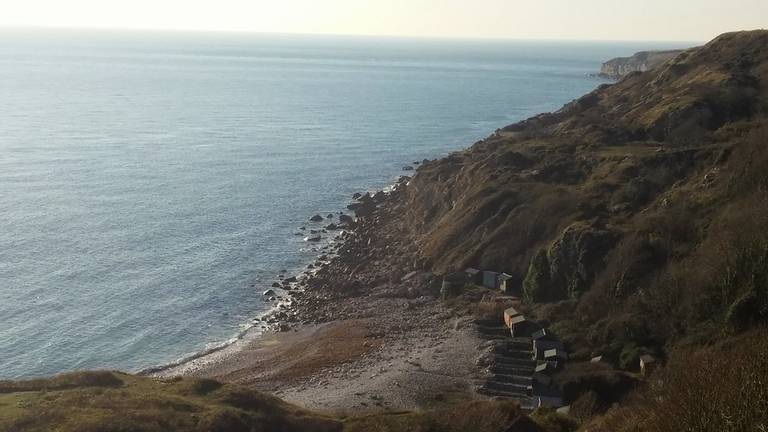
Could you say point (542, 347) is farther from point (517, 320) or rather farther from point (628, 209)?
point (628, 209)

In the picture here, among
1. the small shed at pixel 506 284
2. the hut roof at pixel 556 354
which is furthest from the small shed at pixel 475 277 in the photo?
the hut roof at pixel 556 354

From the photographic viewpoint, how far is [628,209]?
55812mm

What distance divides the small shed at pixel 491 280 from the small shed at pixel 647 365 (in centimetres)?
1614

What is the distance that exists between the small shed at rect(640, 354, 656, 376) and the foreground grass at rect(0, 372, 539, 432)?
9.46 meters

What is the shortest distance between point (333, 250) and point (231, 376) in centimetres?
2740

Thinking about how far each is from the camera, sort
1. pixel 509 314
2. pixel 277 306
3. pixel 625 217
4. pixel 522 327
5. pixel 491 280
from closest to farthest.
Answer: pixel 522 327
pixel 509 314
pixel 625 217
pixel 491 280
pixel 277 306

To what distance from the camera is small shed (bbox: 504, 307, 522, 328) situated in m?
47.1

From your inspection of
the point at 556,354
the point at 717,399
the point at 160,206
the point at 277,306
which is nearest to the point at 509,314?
the point at 556,354

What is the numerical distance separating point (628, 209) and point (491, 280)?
11656mm

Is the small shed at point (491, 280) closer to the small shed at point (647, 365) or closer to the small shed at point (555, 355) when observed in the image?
the small shed at point (555, 355)

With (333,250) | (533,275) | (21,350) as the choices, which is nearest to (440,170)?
(333,250)

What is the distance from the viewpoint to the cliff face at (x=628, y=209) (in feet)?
138

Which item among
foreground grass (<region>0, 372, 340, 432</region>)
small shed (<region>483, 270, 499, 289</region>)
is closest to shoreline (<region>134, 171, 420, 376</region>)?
foreground grass (<region>0, 372, 340, 432</region>)

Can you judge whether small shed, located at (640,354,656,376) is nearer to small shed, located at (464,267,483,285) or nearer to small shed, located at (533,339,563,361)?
small shed, located at (533,339,563,361)
